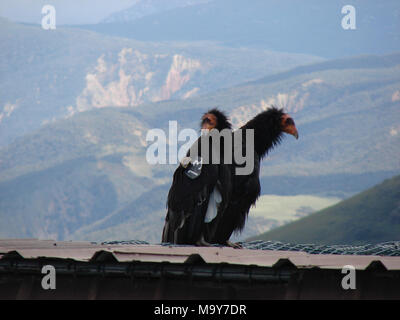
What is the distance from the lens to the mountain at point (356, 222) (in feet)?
469

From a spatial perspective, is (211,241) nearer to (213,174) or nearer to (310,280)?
(213,174)

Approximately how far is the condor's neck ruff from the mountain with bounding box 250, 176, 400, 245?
397 feet

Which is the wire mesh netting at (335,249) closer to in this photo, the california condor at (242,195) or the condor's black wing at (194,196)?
the condor's black wing at (194,196)

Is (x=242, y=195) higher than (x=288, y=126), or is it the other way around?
(x=288, y=126)

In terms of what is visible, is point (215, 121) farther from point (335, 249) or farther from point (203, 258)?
point (203, 258)

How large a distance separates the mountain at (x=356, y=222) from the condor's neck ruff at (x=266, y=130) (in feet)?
397

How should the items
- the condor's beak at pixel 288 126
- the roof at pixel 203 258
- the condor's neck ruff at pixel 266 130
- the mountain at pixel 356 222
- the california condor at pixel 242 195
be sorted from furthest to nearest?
the mountain at pixel 356 222
the condor's beak at pixel 288 126
the condor's neck ruff at pixel 266 130
the california condor at pixel 242 195
the roof at pixel 203 258

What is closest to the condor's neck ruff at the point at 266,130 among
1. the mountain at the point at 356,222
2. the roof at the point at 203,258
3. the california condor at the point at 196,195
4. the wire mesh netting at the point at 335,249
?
the california condor at the point at 196,195

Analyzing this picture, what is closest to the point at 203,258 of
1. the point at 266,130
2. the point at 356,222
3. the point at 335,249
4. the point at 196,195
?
the point at 335,249

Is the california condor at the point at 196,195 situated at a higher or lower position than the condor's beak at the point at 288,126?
lower

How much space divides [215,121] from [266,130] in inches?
57.1

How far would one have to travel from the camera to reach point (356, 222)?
484 feet
